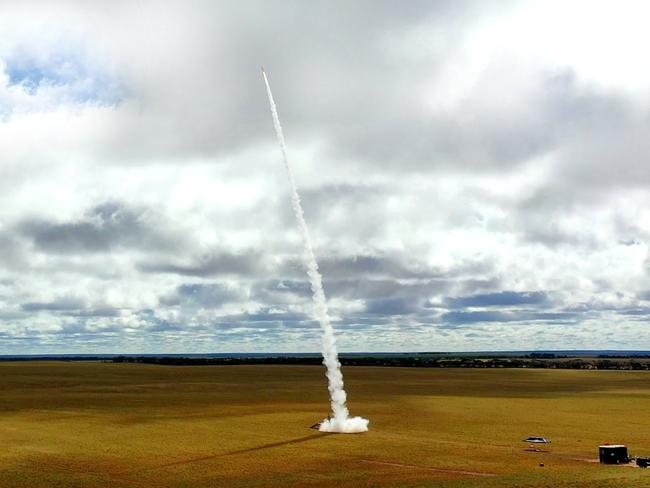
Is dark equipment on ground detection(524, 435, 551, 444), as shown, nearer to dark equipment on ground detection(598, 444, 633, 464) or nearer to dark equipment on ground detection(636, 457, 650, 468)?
dark equipment on ground detection(598, 444, 633, 464)

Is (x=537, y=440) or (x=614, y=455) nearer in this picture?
(x=614, y=455)

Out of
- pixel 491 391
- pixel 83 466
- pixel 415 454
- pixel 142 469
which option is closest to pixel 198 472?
pixel 142 469

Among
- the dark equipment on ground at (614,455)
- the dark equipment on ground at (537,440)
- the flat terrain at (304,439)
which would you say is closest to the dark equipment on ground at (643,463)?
the dark equipment on ground at (614,455)

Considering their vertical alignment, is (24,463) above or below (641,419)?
above

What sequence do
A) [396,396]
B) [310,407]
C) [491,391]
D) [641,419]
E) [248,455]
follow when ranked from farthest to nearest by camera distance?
[491,391] → [396,396] → [310,407] → [641,419] → [248,455]

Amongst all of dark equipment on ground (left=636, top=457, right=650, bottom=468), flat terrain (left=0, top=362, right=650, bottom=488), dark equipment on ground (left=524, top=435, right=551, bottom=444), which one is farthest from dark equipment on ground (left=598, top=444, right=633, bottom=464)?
dark equipment on ground (left=524, top=435, right=551, bottom=444)

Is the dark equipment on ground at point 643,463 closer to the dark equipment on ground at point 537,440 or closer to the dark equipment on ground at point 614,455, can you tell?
the dark equipment on ground at point 614,455

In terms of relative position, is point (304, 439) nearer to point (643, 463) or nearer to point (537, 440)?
point (537, 440)

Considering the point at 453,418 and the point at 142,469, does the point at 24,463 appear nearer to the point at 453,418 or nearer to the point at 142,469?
the point at 142,469

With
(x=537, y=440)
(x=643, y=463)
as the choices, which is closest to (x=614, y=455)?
(x=643, y=463)
